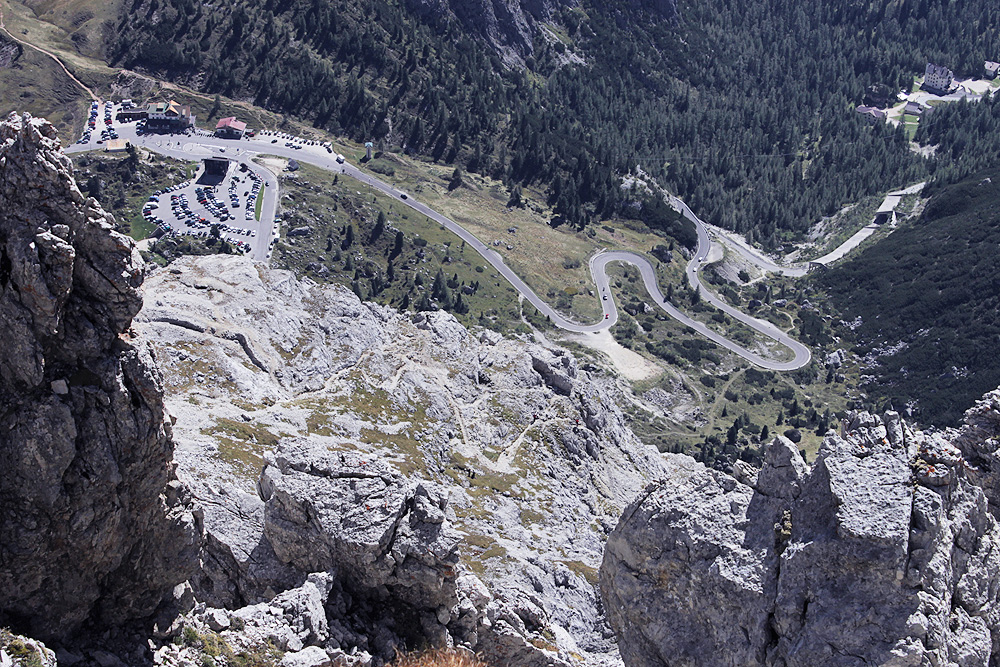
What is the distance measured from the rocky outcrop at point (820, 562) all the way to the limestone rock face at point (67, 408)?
26128 millimetres

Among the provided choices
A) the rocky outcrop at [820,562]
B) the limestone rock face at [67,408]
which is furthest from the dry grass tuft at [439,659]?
the limestone rock face at [67,408]

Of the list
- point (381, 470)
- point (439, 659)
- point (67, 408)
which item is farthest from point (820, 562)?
point (67, 408)

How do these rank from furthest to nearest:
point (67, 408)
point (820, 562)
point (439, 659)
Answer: point (439, 659) → point (820, 562) → point (67, 408)

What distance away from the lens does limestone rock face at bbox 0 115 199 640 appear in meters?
34.2

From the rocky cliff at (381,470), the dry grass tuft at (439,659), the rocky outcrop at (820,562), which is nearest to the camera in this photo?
the rocky outcrop at (820,562)

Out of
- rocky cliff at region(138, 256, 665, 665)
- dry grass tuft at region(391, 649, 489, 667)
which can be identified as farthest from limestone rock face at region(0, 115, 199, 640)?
dry grass tuft at region(391, 649, 489, 667)

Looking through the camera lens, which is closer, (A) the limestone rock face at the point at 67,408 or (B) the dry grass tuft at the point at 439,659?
(A) the limestone rock face at the point at 67,408

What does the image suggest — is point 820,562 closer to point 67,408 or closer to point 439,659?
point 439,659

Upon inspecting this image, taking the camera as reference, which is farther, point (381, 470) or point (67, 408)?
point (381, 470)

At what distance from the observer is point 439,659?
4659cm

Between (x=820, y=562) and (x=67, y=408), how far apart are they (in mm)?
34367

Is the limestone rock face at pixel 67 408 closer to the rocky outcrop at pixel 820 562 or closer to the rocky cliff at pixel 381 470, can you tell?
the rocky cliff at pixel 381 470

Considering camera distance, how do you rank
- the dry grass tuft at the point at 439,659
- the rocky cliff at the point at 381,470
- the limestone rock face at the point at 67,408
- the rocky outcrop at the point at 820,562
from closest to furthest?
the limestone rock face at the point at 67,408 → the rocky outcrop at the point at 820,562 → the dry grass tuft at the point at 439,659 → the rocky cliff at the point at 381,470

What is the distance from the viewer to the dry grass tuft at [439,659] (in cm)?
4553
